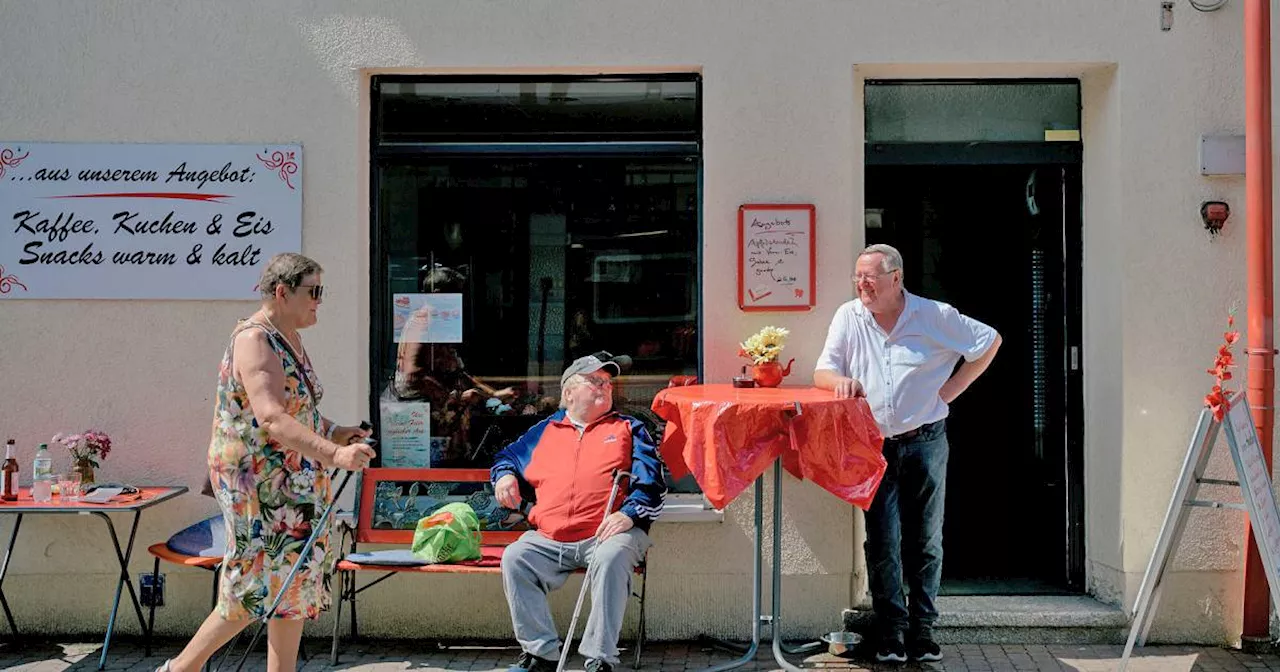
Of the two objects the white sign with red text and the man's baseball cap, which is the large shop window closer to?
the man's baseball cap

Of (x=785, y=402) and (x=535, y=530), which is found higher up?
(x=785, y=402)

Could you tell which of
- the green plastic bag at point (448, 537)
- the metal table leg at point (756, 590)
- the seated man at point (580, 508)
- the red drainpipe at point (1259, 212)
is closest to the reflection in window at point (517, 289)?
the seated man at point (580, 508)

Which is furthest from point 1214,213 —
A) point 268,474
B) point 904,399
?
point 268,474

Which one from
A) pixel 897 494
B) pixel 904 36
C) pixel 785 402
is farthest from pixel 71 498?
pixel 904 36

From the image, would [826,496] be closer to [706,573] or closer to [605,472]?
[706,573]

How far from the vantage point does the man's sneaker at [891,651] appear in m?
5.27

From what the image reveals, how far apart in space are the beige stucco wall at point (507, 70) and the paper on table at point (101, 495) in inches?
9.3

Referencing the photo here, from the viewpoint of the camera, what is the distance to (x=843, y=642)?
538 cm

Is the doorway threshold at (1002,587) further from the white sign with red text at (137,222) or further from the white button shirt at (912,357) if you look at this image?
the white sign with red text at (137,222)

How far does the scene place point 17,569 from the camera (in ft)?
18.8

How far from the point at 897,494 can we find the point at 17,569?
4.25 m

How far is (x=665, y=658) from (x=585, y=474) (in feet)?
3.32

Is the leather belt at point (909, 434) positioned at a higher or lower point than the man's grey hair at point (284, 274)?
lower

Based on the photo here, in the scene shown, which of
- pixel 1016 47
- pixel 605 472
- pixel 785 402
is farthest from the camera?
pixel 1016 47
